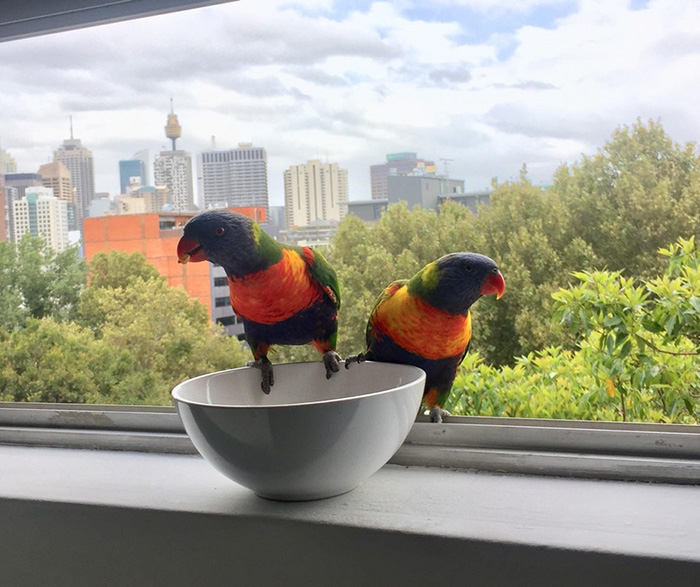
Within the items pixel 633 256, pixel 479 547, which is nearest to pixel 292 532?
pixel 479 547

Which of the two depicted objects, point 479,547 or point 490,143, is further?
point 490,143

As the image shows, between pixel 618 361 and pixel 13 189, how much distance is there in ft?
4.11

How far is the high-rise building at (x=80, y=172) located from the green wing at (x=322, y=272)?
1.92ft

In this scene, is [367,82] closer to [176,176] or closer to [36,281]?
[176,176]

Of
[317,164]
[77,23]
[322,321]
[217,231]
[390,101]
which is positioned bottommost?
[322,321]

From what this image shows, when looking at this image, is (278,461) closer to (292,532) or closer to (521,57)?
(292,532)

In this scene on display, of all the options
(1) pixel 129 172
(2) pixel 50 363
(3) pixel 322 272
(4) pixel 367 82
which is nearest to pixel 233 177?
(1) pixel 129 172

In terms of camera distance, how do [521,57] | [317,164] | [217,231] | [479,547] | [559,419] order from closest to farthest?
[479,547] → [217,231] → [559,419] → [521,57] → [317,164]

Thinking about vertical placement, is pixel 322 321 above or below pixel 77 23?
below

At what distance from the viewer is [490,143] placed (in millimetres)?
1190

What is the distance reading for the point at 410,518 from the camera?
2.68 feet

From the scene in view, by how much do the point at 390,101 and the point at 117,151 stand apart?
0.57m

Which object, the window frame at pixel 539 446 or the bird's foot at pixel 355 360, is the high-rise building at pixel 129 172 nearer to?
the window frame at pixel 539 446

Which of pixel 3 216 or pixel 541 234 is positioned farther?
pixel 3 216
